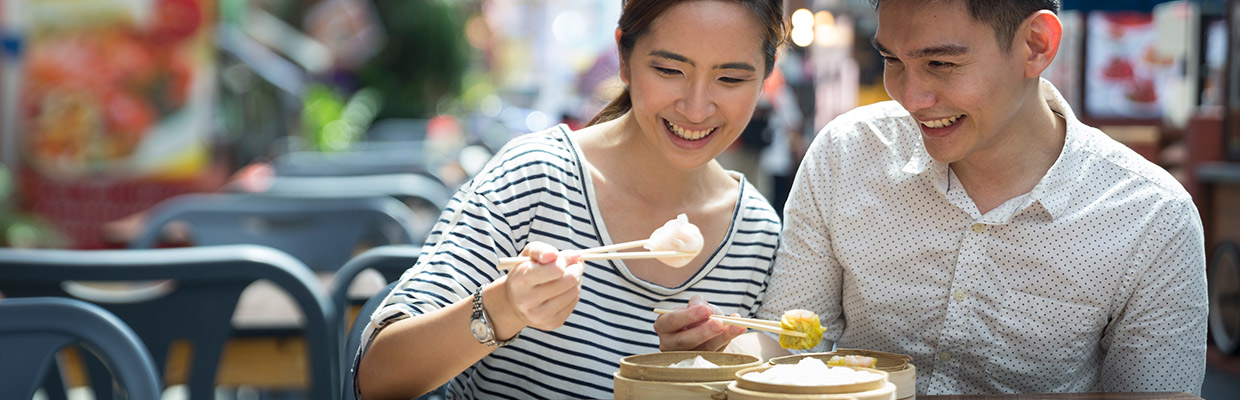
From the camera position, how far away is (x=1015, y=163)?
2.15 meters

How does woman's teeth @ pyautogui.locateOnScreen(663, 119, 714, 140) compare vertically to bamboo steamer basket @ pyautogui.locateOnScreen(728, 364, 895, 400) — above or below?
above

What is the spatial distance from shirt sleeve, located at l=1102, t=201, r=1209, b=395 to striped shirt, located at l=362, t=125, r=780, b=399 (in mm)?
715

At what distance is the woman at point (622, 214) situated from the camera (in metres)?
2.01

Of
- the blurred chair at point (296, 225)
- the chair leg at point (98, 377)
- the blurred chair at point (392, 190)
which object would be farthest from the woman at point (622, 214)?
the blurred chair at point (392, 190)

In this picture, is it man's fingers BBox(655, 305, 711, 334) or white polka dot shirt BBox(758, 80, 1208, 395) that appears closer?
man's fingers BBox(655, 305, 711, 334)

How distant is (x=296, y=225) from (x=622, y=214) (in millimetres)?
1694

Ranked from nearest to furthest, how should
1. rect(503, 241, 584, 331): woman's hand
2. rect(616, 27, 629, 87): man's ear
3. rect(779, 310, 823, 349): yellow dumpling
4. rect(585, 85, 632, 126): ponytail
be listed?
rect(503, 241, 584, 331): woman's hand < rect(779, 310, 823, 349): yellow dumpling < rect(616, 27, 629, 87): man's ear < rect(585, 85, 632, 126): ponytail

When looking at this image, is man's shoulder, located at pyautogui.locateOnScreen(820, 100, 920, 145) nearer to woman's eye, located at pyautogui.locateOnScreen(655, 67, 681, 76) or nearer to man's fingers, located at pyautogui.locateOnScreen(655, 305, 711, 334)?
woman's eye, located at pyautogui.locateOnScreen(655, 67, 681, 76)

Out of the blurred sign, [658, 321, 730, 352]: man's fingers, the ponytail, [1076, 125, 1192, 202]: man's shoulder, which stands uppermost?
the blurred sign

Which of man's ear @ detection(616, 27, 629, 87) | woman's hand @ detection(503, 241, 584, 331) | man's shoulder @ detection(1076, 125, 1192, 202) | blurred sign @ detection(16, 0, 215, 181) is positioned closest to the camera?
woman's hand @ detection(503, 241, 584, 331)

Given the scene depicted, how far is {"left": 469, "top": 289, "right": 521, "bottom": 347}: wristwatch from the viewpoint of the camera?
1.70m

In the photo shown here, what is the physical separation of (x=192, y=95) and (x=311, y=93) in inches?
215

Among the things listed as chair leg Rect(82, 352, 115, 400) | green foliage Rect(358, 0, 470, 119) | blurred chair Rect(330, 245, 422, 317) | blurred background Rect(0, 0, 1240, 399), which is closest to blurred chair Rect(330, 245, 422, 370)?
blurred chair Rect(330, 245, 422, 317)

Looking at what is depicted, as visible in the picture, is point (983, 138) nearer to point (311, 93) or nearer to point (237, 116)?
point (237, 116)
